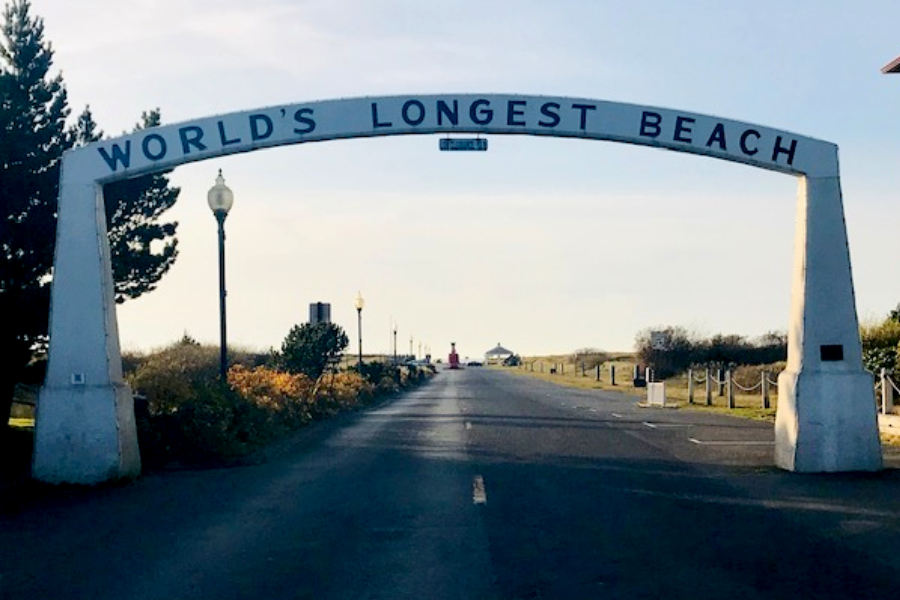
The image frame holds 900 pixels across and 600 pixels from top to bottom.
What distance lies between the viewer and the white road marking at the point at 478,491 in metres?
14.0

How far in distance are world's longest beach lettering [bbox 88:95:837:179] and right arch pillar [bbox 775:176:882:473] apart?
0.77 metres

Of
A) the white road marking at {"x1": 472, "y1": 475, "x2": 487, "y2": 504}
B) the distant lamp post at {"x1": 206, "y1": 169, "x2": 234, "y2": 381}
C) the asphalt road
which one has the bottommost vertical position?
the asphalt road

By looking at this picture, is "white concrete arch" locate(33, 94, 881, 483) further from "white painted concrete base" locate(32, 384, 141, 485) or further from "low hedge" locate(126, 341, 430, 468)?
"low hedge" locate(126, 341, 430, 468)

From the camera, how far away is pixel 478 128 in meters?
17.7

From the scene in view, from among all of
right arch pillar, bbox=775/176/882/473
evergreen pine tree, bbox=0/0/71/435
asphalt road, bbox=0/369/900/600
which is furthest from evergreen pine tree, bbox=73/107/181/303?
right arch pillar, bbox=775/176/882/473

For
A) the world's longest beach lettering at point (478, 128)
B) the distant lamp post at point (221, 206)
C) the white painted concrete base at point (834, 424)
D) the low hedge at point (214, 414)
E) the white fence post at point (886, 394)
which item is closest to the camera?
the white painted concrete base at point (834, 424)

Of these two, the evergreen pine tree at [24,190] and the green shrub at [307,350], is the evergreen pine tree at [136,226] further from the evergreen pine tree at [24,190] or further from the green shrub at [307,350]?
the green shrub at [307,350]

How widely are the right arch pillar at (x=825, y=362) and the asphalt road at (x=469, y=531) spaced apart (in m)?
0.52

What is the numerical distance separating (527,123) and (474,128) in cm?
81

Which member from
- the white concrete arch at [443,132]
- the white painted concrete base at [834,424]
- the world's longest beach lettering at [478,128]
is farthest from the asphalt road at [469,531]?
the world's longest beach lettering at [478,128]

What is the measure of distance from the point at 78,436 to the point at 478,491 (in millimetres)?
5612

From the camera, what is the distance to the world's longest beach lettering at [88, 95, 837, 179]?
1723 cm

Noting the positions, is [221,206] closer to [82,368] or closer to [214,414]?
[214,414]

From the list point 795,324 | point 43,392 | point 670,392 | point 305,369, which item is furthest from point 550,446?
point 670,392
